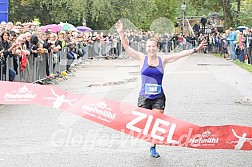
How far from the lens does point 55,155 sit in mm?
8453

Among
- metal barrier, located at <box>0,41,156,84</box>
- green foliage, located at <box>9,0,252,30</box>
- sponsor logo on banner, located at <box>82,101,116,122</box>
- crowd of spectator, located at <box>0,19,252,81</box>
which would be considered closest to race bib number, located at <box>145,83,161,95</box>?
sponsor logo on banner, located at <box>82,101,116,122</box>

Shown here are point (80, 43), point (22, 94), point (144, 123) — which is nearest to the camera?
point (144, 123)

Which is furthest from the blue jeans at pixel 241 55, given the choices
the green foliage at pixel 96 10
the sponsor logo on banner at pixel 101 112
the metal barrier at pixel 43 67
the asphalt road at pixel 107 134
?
the sponsor logo on banner at pixel 101 112

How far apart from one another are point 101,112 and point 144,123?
575 millimetres

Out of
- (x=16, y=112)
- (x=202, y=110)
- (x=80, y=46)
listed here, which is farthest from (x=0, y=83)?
(x=80, y=46)

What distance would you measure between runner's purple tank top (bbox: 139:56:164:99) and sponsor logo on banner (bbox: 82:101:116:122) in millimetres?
998

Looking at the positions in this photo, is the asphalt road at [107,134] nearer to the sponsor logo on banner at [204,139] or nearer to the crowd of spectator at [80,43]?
the sponsor logo on banner at [204,139]

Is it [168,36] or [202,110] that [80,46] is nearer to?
[202,110]

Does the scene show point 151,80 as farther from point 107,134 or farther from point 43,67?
point 43,67

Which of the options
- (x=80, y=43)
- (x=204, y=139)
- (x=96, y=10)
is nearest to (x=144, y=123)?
(x=204, y=139)

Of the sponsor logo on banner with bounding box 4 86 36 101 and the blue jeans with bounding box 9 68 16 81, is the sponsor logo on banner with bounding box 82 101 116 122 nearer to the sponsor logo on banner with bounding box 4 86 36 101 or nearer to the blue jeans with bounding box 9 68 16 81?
the sponsor logo on banner with bounding box 4 86 36 101

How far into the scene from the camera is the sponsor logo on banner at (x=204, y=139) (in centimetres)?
733

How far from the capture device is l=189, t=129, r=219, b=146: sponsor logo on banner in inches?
289

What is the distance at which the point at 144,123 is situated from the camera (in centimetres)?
759
